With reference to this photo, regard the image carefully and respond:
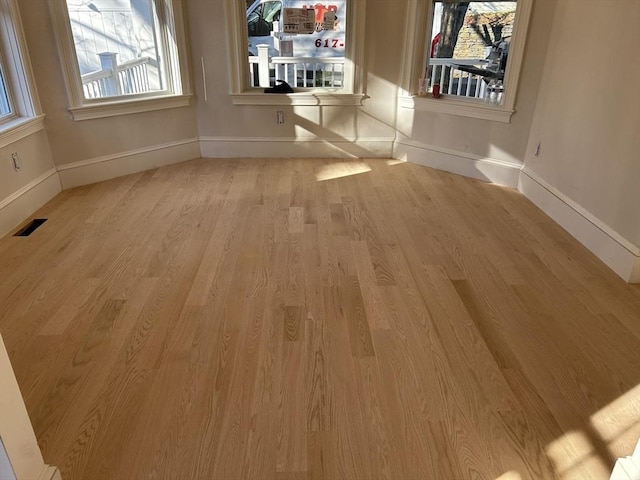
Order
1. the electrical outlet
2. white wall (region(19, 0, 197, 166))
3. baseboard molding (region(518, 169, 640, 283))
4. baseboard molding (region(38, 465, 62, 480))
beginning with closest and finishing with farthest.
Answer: baseboard molding (region(38, 465, 62, 480))
baseboard molding (region(518, 169, 640, 283))
the electrical outlet
white wall (region(19, 0, 197, 166))

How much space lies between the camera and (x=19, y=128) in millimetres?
3445

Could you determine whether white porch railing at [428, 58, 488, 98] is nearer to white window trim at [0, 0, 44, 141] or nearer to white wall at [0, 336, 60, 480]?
white window trim at [0, 0, 44, 141]

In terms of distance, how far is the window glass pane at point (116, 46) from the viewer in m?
3.98

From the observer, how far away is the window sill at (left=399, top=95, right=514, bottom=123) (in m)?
4.16

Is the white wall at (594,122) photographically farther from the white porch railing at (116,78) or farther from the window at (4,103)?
the window at (4,103)

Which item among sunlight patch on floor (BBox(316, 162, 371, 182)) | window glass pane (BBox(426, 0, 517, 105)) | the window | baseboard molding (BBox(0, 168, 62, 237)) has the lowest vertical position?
sunlight patch on floor (BBox(316, 162, 371, 182))

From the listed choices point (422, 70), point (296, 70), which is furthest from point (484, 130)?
point (296, 70)

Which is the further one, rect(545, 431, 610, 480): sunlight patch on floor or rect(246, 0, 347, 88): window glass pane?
rect(246, 0, 347, 88): window glass pane

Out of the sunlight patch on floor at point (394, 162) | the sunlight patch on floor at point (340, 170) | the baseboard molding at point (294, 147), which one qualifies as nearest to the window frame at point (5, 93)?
the baseboard molding at point (294, 147)

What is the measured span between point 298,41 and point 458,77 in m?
1.54

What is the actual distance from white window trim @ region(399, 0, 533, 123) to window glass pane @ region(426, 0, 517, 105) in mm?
91

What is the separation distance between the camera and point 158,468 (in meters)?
1.59

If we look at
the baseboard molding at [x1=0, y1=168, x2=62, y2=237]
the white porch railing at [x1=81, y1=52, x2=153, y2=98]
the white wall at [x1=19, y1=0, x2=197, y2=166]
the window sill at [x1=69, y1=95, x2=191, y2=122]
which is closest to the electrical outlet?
the baseboard molding at [x1=0, y1=168, x2=62, y2=237]

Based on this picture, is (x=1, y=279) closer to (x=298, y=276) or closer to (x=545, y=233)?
(x=298, y=276)
